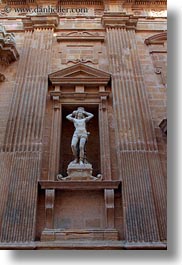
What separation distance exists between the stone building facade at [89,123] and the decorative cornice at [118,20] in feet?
0.12

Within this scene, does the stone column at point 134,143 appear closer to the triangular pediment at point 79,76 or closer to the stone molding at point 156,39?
the triangular pediment at point 79,76

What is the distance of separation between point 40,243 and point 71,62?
6.57 metres

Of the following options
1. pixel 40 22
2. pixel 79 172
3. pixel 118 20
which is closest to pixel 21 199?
pixel 79 172

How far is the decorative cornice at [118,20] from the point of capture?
1352 centimetres

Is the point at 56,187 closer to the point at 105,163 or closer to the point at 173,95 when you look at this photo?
the point at 105,163

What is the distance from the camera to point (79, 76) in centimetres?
1208

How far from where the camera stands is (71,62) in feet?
41.6

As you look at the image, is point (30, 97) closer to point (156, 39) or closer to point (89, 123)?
point (89, 123)

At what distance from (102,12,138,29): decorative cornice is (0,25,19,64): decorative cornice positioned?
3.51 meters

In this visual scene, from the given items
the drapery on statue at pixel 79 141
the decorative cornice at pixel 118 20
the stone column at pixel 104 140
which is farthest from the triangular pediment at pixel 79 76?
the decorative cornice at pixel 118 20

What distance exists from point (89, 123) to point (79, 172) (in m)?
2.68

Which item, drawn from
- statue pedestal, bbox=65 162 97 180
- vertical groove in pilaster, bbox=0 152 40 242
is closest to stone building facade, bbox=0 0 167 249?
vertical groove in pilaster, bbox=0 152 40 242

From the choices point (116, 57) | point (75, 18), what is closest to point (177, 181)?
point (116, 57)

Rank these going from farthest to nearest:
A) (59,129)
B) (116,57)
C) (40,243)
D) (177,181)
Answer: (116,57) → (59,129) → (40,243) → (177,181)
